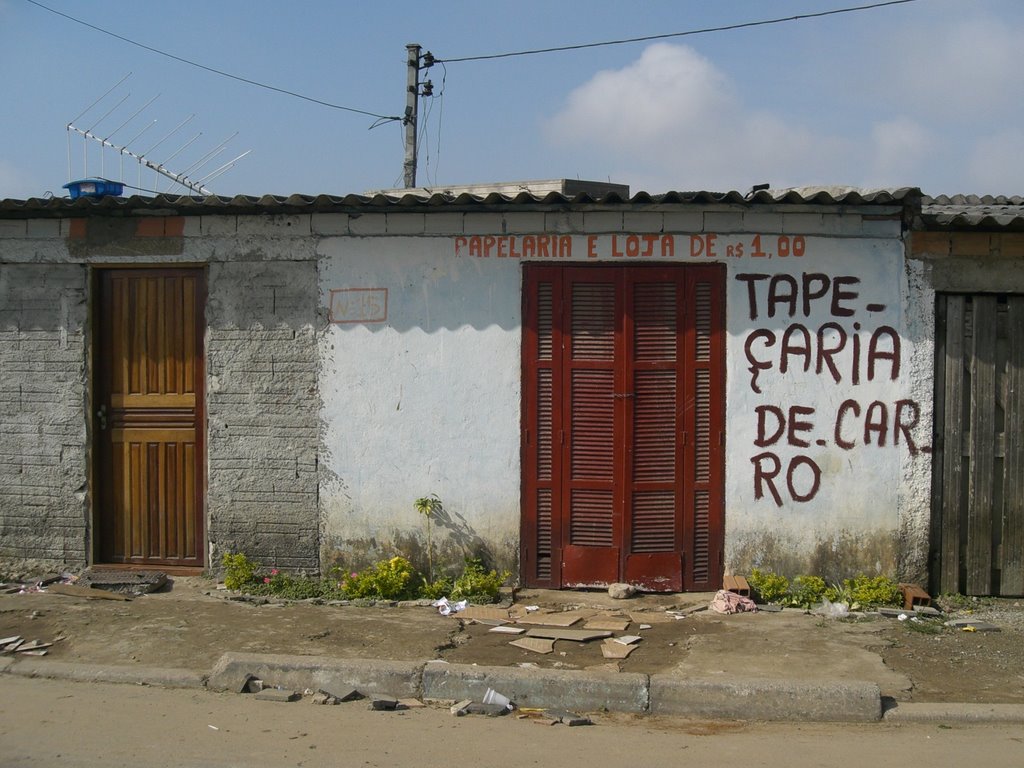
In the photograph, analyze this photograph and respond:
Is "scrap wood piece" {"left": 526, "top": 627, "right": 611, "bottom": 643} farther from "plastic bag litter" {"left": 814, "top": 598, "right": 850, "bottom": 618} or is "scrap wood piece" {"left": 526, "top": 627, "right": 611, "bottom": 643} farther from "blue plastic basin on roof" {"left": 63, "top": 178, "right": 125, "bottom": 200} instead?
"blue plastic basin on roof" {"left": 63, "top": 178, "right": 125, "bottom": 200}

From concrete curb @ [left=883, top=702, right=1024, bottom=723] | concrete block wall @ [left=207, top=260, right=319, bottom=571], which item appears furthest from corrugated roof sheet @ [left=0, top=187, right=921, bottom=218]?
concrete curb @ [left=883, top=702, right=1024, bottom=723]

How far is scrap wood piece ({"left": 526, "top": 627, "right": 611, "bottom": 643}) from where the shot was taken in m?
6.22

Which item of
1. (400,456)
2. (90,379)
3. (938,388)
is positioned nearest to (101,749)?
(400,456)

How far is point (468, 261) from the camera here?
7383mm


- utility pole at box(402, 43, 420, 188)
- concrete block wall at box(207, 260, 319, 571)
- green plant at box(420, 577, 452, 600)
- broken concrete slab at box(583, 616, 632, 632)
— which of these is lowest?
broken concrete slab at box(583, 616, 632, 632)

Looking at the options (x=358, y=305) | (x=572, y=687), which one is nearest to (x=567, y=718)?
(x=572, y=687)

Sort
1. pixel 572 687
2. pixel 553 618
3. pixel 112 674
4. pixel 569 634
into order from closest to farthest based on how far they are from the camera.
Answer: pixel 572 687 → pixel 112 674 → pixel 569 634 → pixel 553 618

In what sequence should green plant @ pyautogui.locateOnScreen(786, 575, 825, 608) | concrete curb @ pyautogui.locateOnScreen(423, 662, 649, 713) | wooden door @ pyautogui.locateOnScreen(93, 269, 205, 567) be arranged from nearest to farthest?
concrete curb @ pyautogui.locateOnScreen(423, 662, 649, 713) < green plant @ pyautogui.locateOnScreen(786, 575, 825, 608) < wooden door @ pyautogui.locateOnScreen(93, 269, 205, 567)

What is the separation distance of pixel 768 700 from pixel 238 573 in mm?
4204

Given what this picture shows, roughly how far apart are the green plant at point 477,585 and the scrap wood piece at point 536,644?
97cm

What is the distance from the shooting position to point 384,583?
7.23 metres

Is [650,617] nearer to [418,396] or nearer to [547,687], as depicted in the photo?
[547,687]

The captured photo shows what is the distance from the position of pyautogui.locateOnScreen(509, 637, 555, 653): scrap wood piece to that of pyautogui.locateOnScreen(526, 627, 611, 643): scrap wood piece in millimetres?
99

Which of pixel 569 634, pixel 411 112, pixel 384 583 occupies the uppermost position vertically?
pixel 411 112
